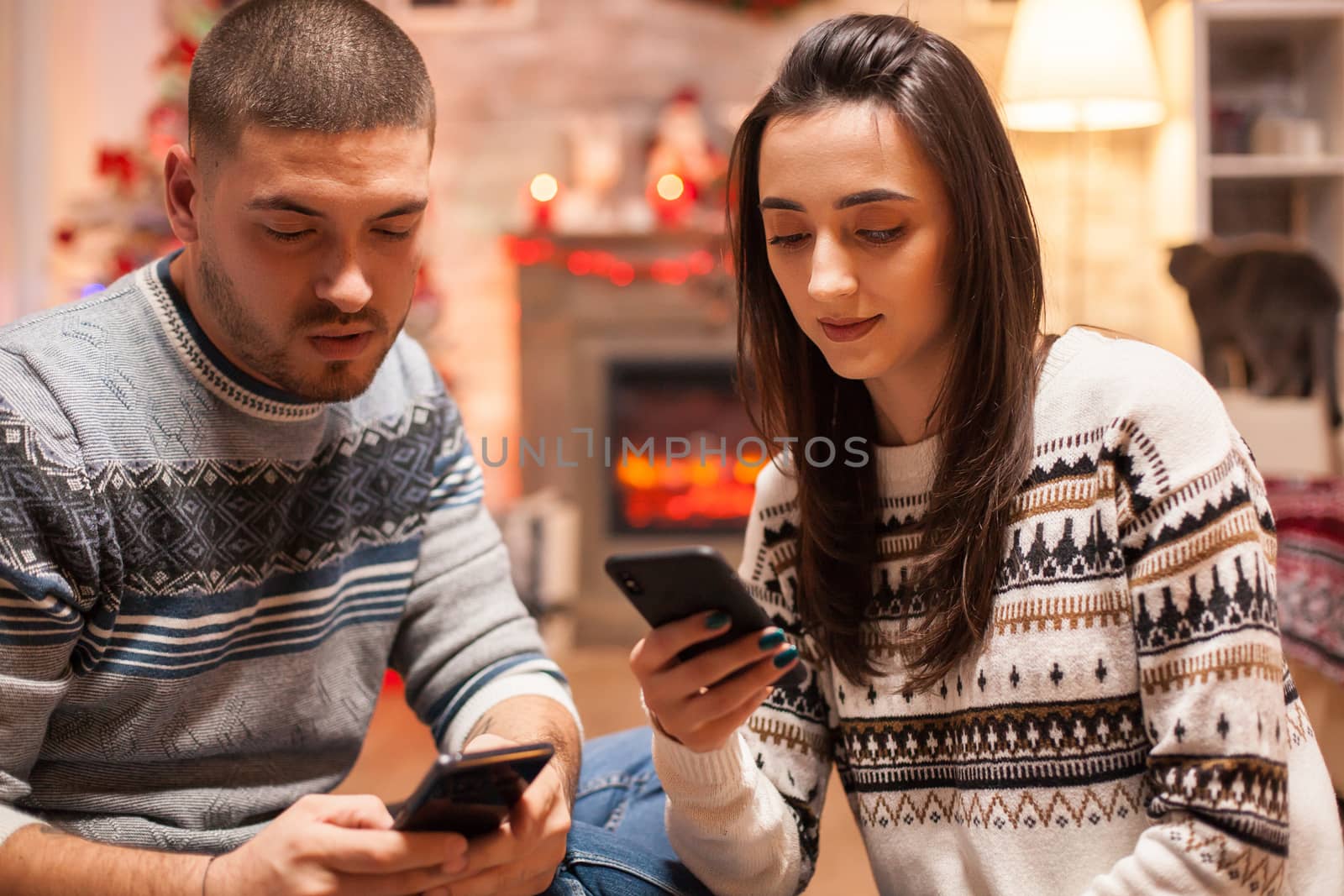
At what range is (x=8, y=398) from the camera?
1057mm

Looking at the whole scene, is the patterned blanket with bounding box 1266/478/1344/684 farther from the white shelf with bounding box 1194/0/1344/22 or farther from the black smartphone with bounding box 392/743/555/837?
the white shelf with bounding box 1194/0/1344/22

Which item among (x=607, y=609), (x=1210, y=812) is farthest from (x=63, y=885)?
(x=607, y=609)

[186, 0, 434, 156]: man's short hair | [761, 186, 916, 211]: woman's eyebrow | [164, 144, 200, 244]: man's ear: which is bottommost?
[761, 186, 916, 211]: woman's eyebrow

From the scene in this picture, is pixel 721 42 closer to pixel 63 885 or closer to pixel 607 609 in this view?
pixel 607 609

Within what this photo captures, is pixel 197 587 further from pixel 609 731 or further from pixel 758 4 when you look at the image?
pixel 758 4

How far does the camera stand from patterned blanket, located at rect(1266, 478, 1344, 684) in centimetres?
185

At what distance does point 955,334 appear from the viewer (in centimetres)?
107

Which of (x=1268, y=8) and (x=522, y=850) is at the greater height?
(x=1268, y=8)

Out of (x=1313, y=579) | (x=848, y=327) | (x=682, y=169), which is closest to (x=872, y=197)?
(x=848, y=327)

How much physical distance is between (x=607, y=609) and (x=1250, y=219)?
2498 millimetres

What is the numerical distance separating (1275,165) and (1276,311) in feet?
3.28

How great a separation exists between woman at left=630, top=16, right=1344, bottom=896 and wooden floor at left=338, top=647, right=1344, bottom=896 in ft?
2.29

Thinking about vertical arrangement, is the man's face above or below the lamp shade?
below

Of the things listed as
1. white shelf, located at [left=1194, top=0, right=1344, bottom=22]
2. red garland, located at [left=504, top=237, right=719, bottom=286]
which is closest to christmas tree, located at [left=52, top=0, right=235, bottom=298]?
red garland, located at [left=504, top=237, right=719, bottom=286]
